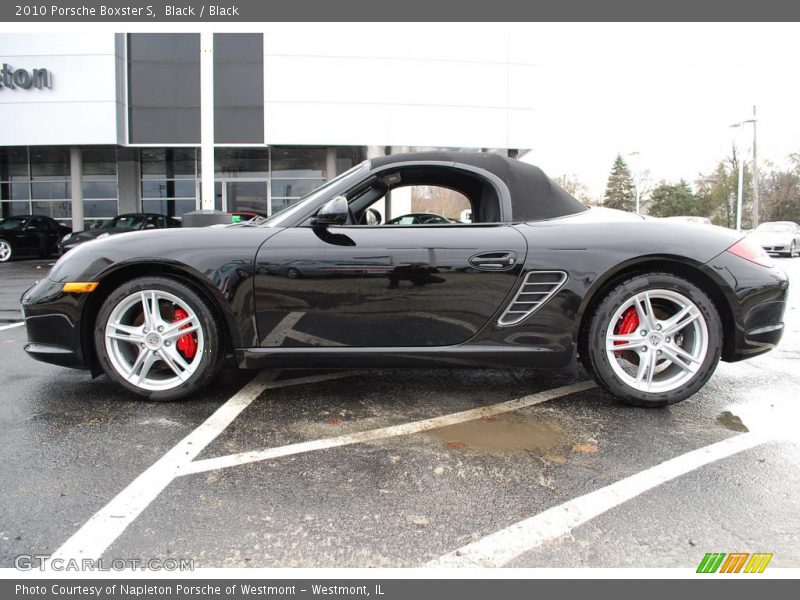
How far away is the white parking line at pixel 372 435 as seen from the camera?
2330 mm

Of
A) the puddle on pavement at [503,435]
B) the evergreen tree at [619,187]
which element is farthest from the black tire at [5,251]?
the evergreen tree at [619,187]

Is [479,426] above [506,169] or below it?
below

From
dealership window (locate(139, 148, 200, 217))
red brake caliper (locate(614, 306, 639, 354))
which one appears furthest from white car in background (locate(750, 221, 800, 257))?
dealership window (locate(139, 148, 200, 217))

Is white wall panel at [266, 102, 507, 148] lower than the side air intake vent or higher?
higher

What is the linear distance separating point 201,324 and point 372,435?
1.13 meters

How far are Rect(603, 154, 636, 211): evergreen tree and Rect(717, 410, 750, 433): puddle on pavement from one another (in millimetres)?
58523

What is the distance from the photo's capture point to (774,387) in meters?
3.47

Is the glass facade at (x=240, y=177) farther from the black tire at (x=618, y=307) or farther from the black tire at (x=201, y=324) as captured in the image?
the black tire at (x=618, y=307)

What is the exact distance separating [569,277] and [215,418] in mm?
2005

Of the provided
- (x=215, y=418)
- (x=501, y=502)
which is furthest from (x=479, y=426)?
(x=215, y=418)

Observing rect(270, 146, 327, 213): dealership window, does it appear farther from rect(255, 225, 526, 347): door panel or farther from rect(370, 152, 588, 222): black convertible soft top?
rect(255, 225, 526, 347): door panel

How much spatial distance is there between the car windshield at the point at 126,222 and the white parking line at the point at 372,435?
14.9 meters

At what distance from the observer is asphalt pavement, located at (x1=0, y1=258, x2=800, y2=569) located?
1.76 m
